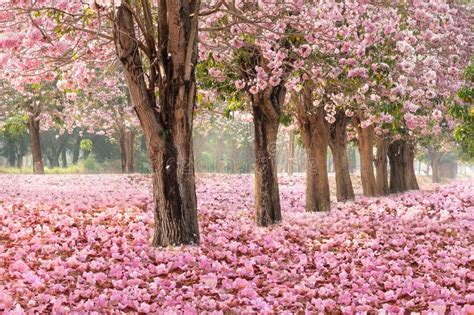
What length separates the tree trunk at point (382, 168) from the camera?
2688 centimetres

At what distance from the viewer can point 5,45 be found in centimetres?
945

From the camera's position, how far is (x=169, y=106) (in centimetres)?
1024

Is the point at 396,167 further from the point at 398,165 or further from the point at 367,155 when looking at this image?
the point at 367,155

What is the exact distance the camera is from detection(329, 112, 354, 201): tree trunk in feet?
72.3

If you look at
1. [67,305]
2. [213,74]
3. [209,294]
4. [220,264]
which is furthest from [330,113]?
[67,305]

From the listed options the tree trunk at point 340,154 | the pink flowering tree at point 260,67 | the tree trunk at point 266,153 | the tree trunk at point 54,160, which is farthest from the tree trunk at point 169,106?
the tree trunk at point 54,160

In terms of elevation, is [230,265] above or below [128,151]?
below

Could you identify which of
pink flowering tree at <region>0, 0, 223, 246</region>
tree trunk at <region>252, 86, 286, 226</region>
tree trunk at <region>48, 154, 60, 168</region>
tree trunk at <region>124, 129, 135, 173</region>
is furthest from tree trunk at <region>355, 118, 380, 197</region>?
Answer: tree trunk at <region>48, 154, 60, 168</region>

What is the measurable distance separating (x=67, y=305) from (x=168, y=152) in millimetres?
3921

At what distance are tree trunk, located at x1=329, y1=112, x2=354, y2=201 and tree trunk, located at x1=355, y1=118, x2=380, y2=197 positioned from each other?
6.22 feet

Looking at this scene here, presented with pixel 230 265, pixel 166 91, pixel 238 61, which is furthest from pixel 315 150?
pixel 230 265

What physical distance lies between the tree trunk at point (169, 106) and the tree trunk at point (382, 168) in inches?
719

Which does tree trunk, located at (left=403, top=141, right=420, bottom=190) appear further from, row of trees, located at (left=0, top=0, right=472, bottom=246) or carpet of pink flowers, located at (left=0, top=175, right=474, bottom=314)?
carpet of pink flowers, located at (left=0, top=175, right=474, bottom=314)

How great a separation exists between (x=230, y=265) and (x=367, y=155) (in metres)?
16.9
